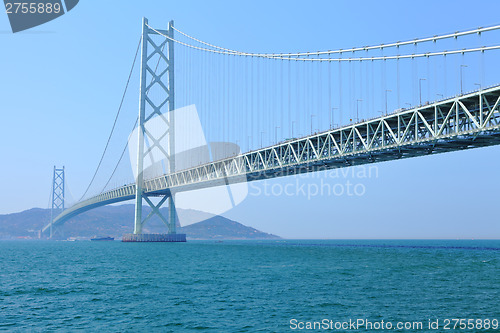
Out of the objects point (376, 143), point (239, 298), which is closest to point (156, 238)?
point (376, 143)

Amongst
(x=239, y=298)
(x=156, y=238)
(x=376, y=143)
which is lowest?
(x=239, y=298)

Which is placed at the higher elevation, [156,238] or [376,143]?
[376,143]

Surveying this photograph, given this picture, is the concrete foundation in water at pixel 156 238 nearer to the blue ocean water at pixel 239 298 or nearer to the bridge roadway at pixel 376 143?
the bridge roadway at pixel 376 143

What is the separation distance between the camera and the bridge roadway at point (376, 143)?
36656 mm

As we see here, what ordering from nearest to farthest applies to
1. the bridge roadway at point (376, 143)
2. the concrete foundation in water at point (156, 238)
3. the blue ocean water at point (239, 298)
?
the blue ocean water at point (239, 298), the bridge roadway at point (376, 143), the concrete foundation in water at point (156, 238)

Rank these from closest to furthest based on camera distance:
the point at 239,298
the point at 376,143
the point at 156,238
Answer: the point at 239,298 < the point at 376,143 < the point at 156,238

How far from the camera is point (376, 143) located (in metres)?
46.1

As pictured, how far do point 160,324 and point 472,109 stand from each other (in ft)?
92.4

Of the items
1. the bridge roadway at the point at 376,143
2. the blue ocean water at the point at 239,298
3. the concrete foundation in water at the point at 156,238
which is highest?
the bridge roadway at the point at 376,143

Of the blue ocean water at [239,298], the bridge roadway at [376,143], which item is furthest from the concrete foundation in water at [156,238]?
the blue ocean water at [239,298]

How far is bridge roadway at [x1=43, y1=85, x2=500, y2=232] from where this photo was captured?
120ft

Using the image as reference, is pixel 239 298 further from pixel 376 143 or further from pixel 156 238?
pixel 156 238

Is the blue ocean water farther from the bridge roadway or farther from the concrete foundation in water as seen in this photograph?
the concrete foundation in water

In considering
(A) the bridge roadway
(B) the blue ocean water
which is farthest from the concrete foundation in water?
(B) the blue ocean water
